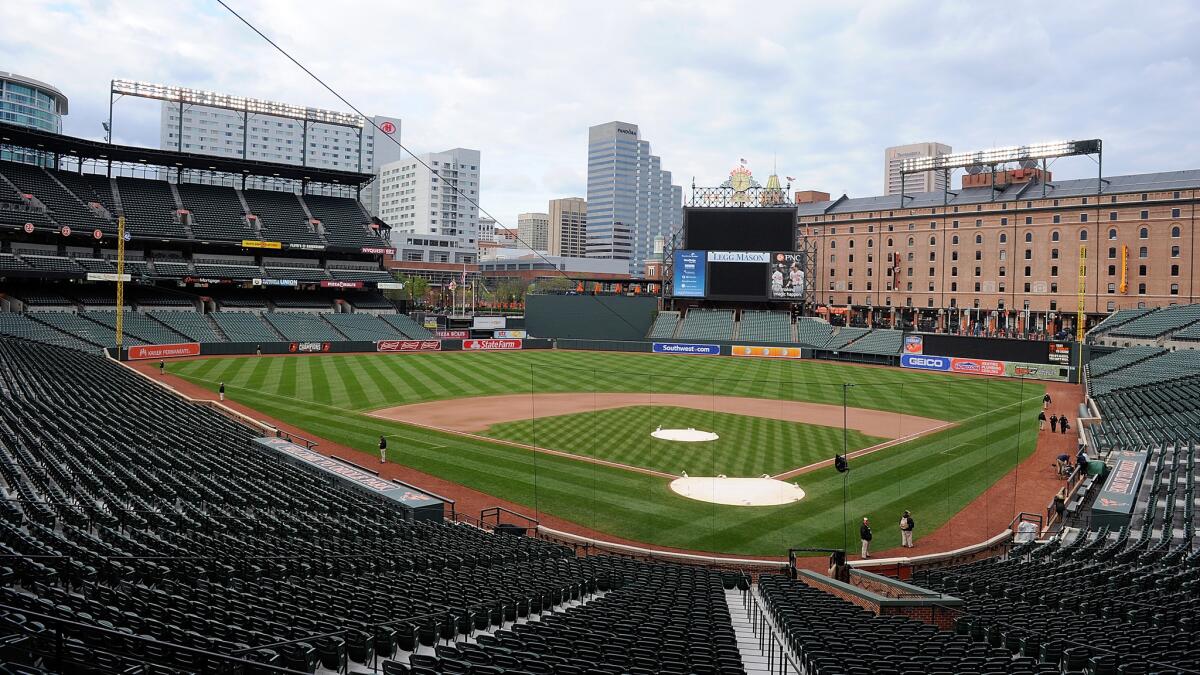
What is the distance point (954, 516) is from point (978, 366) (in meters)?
41.9

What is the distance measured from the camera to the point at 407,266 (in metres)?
134

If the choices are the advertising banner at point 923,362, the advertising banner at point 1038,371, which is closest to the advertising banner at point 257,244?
the advertising banner at point 923,362

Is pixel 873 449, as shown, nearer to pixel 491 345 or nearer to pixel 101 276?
pixel 491 345

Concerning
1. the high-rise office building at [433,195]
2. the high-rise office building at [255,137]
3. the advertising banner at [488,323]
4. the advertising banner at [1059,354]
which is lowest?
the advertising banner at [1059,354]

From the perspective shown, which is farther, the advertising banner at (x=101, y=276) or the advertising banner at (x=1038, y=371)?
the advertising banner at (x=101, y=276)

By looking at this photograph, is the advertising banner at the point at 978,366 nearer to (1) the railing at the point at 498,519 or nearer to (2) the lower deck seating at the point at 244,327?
(1) the railing at the point at 498,519

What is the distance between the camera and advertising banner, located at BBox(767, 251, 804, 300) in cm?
7462

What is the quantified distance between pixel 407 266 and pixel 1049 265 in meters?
97.8

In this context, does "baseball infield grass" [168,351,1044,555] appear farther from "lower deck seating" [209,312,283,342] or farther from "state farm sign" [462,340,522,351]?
"state farm sign" [462,340,522,351]

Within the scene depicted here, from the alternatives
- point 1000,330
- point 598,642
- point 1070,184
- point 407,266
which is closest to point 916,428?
point 598,642

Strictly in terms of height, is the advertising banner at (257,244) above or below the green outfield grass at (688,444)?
above

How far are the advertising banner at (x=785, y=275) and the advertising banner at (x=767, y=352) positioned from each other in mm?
5078

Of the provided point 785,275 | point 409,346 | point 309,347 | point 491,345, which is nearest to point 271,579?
point 309,347

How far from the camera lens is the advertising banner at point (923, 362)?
209 ft
